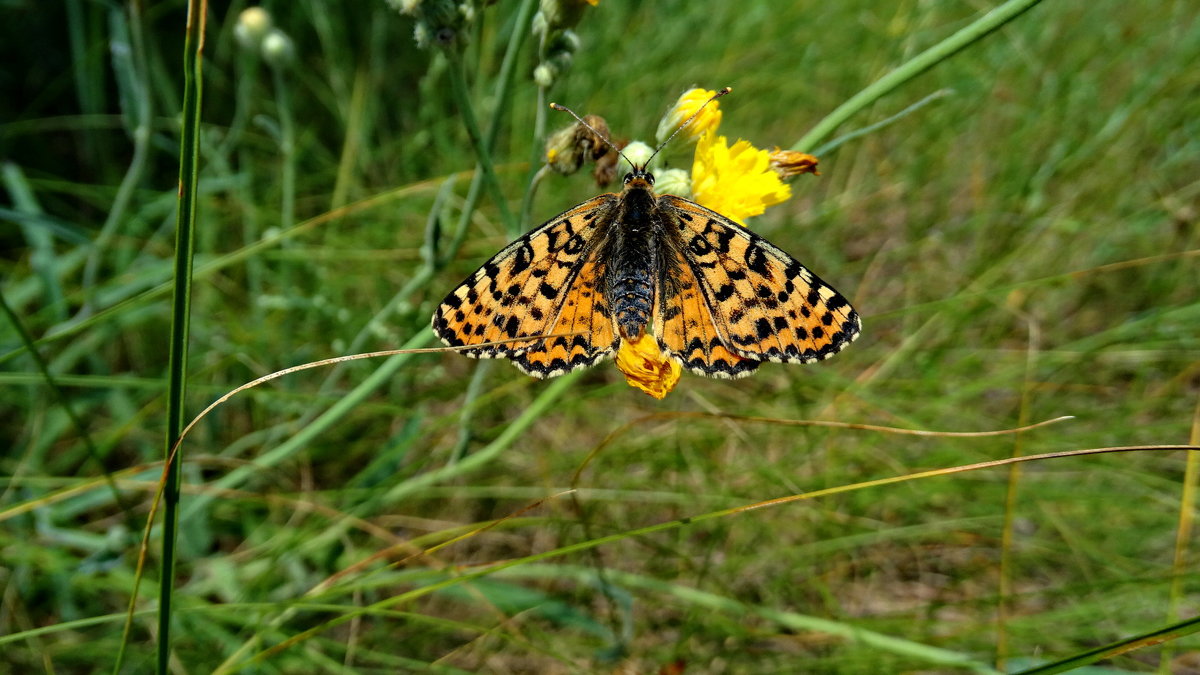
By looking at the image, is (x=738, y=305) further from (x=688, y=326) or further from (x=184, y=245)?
(x=184, y=245)

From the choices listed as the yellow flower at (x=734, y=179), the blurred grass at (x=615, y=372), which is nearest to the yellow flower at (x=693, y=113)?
the yellow flower at (x=734, y=179)

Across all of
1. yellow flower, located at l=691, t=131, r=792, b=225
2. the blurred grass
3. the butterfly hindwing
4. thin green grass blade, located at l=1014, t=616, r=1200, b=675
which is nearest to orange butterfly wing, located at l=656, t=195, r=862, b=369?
the butterfly hindwing

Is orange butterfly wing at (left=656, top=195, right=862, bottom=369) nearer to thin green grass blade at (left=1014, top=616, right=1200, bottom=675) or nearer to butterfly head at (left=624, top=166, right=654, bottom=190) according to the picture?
butterfly head at (left=624, top=166, right=654, bottom=190)

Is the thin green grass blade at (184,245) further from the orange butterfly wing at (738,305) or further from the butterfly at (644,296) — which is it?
the orange butterfly wing at (738,305)

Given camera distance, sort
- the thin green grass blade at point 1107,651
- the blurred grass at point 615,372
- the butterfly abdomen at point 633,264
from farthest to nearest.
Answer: the blurred grass at point 615,372 → the butterfly abdomen at point 633,264 → the thin green grass blade at point 1107,651

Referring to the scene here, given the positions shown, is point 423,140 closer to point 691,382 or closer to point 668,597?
point 691,382

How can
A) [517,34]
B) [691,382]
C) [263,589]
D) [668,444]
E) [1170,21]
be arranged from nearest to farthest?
[517,34]
[263,589]
[668,444]
[691,382]
[1170,21]

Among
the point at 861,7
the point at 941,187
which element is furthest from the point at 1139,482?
the point at 861,7

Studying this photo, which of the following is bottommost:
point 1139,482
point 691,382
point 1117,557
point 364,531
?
point 364,531
